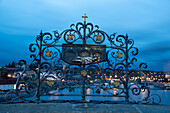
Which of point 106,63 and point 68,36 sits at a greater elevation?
point 68,36

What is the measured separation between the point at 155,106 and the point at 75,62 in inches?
129

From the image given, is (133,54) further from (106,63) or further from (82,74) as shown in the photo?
(82,74)

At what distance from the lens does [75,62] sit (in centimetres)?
576

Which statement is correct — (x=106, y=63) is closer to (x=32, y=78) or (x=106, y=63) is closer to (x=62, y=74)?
(x=62, y=74)

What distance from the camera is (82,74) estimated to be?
574 centimetres

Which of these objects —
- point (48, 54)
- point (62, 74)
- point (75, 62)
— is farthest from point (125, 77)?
point (48, 54)

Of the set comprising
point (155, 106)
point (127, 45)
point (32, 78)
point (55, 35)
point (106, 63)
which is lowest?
point (155, 106)

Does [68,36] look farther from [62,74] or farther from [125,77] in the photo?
[125,77]

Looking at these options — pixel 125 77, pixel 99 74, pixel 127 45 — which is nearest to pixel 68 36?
pixel 99 74

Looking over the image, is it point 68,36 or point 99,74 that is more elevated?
point 68,36

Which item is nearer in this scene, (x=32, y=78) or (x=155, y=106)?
(x=155, y=106)

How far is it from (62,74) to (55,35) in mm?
1517

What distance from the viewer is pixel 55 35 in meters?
5.96

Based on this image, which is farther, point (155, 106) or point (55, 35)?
point (55, 35)
